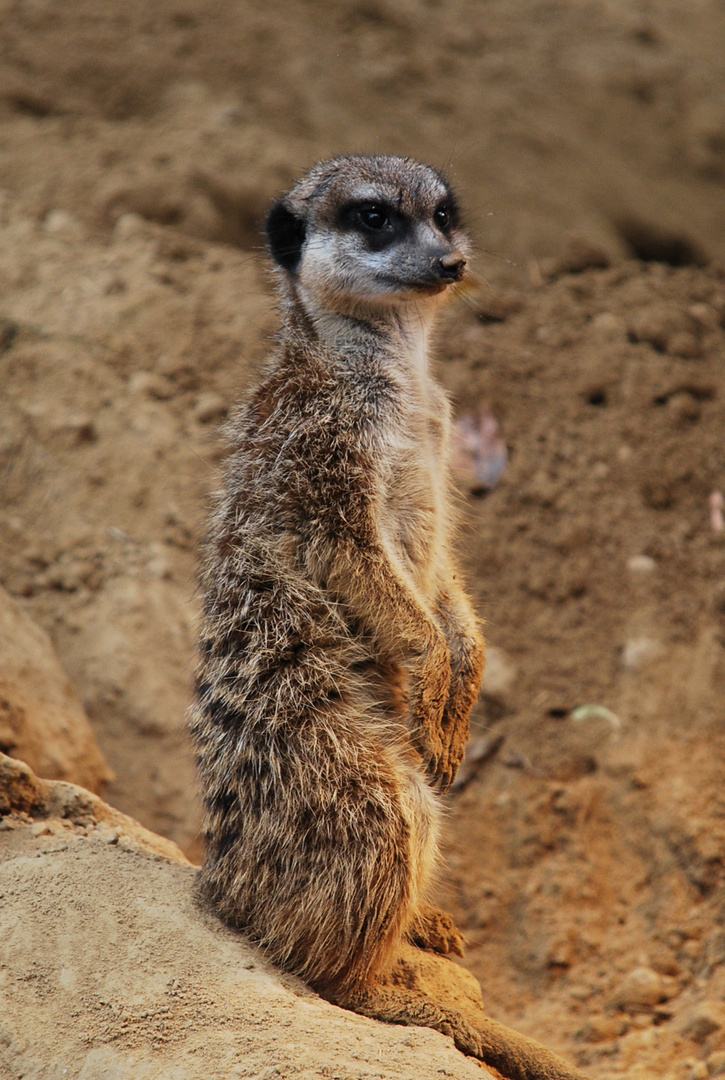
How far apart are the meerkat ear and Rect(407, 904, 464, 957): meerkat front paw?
6.23 ft

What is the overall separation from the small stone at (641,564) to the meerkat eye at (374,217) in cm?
216

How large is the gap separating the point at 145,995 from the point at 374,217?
2.09 meters

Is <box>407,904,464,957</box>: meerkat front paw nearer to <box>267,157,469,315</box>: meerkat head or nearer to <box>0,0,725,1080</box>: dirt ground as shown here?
<box>0,0,725,1080</box>: dirt ground

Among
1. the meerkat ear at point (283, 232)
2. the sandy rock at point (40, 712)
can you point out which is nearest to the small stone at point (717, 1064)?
the sandy rock at point (40, 712)

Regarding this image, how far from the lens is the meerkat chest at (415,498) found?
2.73 m

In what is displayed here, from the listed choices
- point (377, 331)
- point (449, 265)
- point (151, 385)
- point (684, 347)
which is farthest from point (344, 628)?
point (684, 347)

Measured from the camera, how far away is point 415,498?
2.78 metres

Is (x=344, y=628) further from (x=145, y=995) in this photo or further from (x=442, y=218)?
(x=442, y=218)

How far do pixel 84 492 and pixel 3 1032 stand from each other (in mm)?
2719

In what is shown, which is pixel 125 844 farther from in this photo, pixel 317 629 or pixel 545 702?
pixel 545 702

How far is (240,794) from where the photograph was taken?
2.47m

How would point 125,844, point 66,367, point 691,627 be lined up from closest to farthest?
point 125,844, point 691,627, point 66,367

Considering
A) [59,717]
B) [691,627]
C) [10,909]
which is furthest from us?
[691,627]

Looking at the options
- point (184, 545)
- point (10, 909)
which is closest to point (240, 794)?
point (10, 909)
